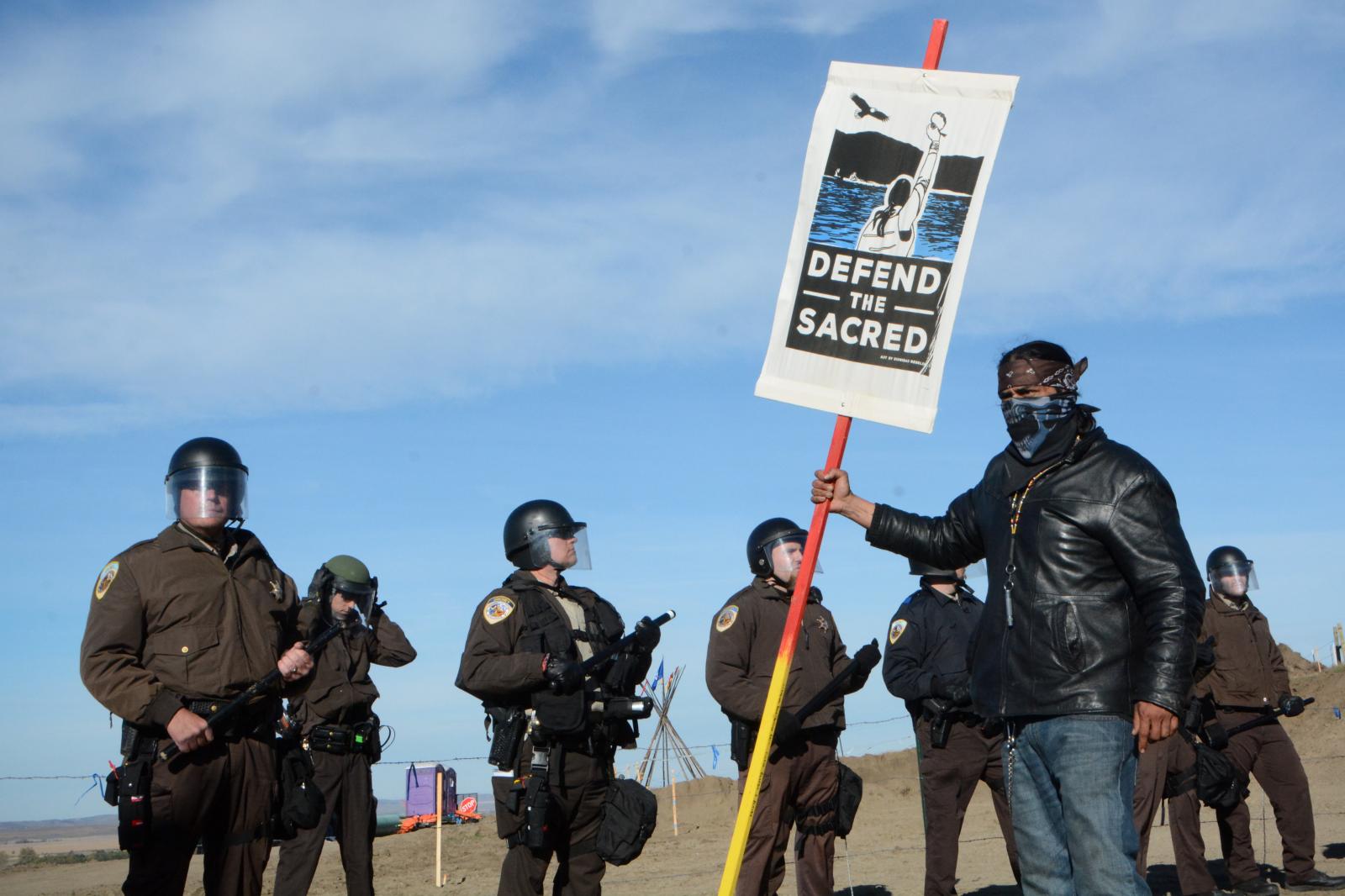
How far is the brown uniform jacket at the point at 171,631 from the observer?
5.43 metres

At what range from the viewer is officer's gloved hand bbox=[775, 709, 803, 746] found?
26.1 ft

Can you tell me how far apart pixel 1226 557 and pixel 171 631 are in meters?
8.61

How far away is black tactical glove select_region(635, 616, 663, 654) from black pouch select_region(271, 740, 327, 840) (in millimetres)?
1808

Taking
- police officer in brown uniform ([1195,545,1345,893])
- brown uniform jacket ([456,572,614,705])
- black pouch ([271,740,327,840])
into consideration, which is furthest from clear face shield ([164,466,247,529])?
police officer in brown uniform ([1195,545,1345,893])

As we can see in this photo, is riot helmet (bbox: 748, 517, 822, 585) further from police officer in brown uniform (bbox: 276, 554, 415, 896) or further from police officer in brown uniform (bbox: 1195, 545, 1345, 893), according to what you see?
police officer in brown uniform (bbox: 1195, 545, 1345, 893)

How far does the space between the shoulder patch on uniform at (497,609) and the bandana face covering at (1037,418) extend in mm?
3284

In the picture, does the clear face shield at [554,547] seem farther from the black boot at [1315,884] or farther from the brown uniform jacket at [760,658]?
the black boot at [1315,884]

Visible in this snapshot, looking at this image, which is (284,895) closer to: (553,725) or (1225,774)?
(553,725)

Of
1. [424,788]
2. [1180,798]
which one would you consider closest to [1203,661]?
[1180,798]

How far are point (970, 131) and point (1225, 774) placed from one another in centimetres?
678

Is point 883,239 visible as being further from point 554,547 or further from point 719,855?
point 719,855

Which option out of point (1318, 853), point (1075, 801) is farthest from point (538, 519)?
point (1318, 853)

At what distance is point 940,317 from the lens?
4859 mm

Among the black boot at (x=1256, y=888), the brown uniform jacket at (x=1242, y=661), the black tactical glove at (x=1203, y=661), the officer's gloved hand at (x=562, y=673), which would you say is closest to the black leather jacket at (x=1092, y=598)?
the officer's gloved hand at (x=562, y=673)
